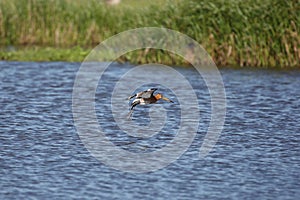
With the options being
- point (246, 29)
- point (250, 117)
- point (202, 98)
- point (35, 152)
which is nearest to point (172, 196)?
point (35, 152)

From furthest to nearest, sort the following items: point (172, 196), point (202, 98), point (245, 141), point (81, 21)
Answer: point (81, 21)
point (202, 98)
point (245, 141)
point (172, 196)

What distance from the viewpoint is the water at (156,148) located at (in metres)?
10.7

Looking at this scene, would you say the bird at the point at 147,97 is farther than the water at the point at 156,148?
Yes

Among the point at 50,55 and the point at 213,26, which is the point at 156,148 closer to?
the point at 213,26

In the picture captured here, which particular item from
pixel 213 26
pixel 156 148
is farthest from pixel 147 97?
pixel 213 26

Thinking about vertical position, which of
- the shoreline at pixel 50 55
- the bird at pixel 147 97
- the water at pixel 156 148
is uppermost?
the shoreline at pixel 50 55

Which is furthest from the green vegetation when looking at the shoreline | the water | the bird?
the bird

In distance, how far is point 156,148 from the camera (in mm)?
13320

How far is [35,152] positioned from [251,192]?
3.57m

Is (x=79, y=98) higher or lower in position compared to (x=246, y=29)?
lower

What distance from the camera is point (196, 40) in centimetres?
2211

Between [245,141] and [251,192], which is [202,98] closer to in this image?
[245,141]

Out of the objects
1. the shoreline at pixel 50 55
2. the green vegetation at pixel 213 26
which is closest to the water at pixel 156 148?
the green vegetation at pixel 213 26

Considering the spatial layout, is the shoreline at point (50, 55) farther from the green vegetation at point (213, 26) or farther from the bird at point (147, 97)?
the bird at point (147, 97)
